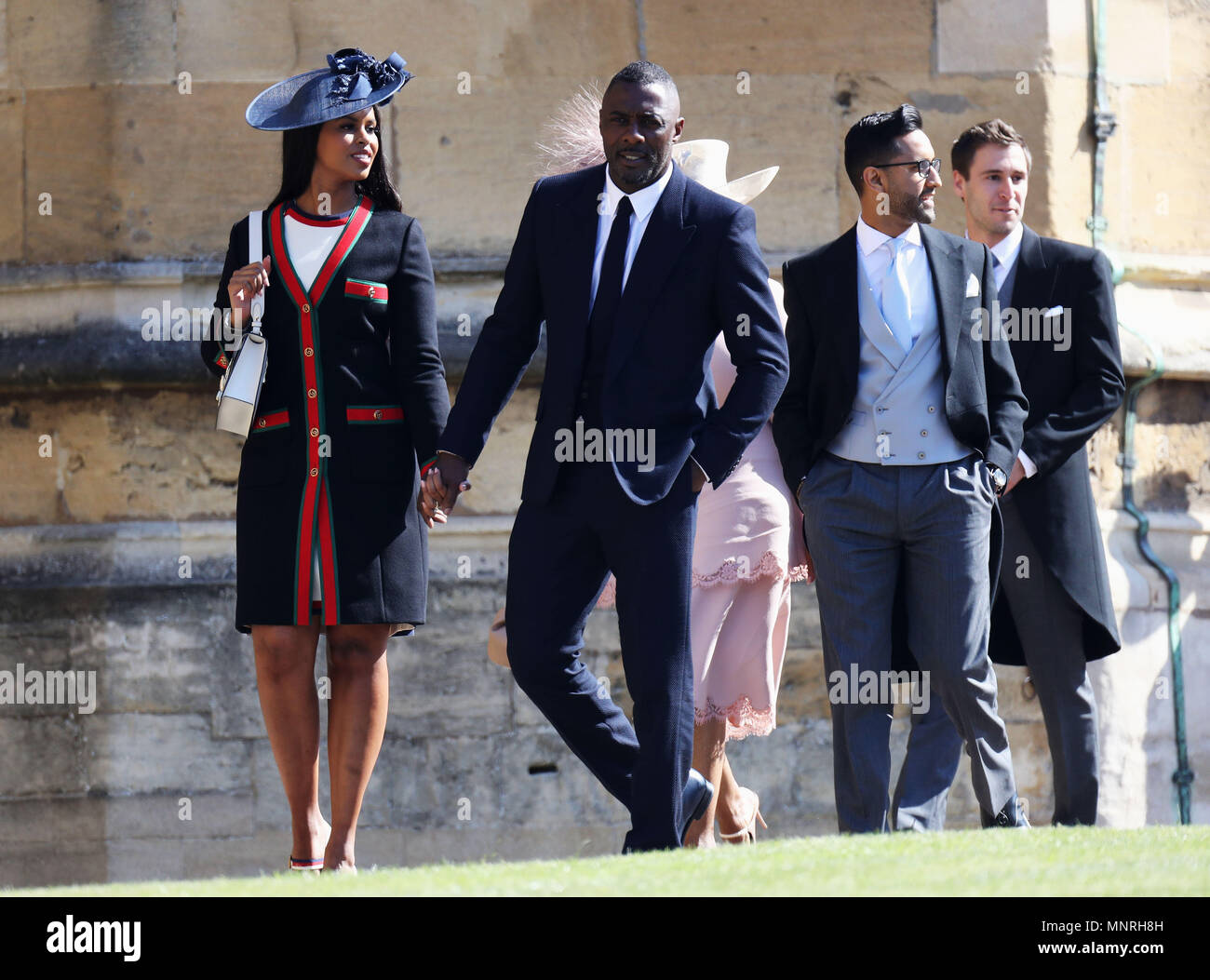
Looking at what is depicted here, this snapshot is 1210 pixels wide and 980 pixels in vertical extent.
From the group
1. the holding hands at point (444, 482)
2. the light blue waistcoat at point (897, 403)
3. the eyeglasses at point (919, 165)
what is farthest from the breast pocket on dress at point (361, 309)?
the eyeglasses at point (919, 165)

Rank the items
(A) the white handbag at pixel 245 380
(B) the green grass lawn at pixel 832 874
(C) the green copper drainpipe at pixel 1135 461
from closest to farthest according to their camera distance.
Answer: (B) the green grass lawn at pixel 832 874, (A) the white handbag at pixel 245 380, (C) the green copper drainpipe at pixel 1135 461

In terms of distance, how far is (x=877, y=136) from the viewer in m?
5.25

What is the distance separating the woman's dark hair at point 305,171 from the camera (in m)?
5.20

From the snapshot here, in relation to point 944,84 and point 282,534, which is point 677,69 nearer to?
point 944,84

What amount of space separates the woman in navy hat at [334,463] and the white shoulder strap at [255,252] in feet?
0.08

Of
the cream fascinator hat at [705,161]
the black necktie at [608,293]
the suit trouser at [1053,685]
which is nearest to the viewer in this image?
the black necktie at [608,293]

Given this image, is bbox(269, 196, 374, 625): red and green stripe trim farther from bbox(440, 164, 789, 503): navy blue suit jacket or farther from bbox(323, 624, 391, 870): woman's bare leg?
bbox(440, 164, 789, 503): navy blue suit jacket

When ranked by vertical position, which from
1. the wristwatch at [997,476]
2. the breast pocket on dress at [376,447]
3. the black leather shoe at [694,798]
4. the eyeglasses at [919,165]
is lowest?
the black leather shoe at [694,798]

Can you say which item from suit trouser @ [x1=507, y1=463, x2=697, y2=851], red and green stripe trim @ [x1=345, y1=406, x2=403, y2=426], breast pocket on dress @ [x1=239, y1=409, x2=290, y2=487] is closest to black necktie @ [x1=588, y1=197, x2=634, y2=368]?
suit trouser @ [x1=507, y1=463, x2=697, y2=851]

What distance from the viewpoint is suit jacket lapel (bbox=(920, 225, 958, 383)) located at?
509 centimetres

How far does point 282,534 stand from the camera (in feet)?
16.3

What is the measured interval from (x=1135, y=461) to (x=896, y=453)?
8.64ft

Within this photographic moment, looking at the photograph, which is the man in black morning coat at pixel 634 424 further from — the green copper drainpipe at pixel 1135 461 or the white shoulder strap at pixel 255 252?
the green copper drainpipe at pixel 1135 461

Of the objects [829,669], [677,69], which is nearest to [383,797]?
[829,669]
